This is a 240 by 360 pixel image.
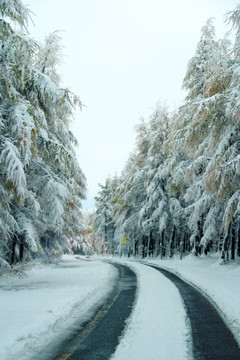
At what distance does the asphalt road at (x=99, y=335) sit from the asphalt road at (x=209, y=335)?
58.9 inches

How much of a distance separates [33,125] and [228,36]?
14.7 meters

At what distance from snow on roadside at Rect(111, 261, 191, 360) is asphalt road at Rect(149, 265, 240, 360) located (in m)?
0.18

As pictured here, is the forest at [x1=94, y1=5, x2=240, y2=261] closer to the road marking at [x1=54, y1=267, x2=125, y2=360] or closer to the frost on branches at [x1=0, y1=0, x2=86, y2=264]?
the frost on branches at [x1=0, y1=0, x2=86, y2=264]

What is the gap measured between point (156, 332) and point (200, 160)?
11816mm

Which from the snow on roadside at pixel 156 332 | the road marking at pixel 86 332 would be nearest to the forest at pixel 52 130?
the road marking at pixel 86 332

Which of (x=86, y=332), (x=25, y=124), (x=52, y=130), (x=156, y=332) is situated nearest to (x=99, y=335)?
(x=86, y=332)

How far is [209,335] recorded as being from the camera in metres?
6.16

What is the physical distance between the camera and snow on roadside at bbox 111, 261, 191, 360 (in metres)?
5.02

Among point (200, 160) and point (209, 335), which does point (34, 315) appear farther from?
point (200, 160)

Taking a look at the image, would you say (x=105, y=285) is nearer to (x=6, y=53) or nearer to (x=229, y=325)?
(x=229, y=325)

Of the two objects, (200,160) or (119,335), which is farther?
(200,160)

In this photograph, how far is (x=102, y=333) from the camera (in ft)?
20.5

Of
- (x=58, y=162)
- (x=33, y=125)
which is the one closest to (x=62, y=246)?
(x=58, y=162)

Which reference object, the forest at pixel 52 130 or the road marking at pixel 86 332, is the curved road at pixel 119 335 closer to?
the road marking at pixel 86 332
